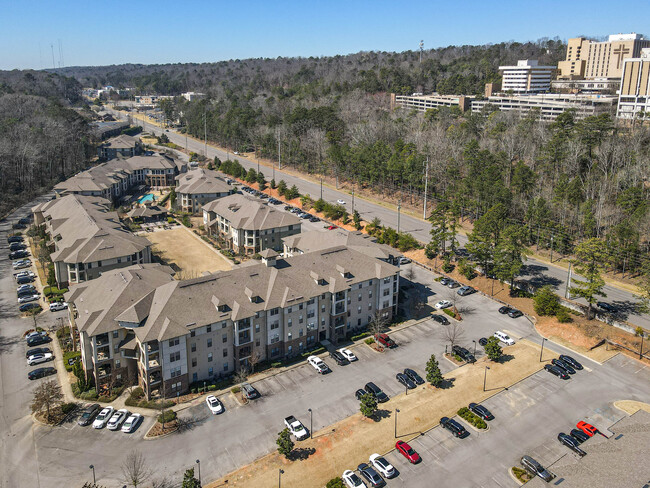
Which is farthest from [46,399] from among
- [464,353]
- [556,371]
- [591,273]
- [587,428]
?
[591,273]

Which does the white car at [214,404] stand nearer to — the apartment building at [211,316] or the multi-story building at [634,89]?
the apartment building at [211,316]

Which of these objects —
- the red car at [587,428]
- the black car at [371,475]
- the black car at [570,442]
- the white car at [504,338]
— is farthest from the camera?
the white car at [504,338]

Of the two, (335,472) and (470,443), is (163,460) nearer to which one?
(335,472)

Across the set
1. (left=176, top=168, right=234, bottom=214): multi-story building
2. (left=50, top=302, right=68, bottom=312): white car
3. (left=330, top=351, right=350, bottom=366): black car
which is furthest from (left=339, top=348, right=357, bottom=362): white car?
(left=176, top=168, right=234, bottom=214): multi-story building

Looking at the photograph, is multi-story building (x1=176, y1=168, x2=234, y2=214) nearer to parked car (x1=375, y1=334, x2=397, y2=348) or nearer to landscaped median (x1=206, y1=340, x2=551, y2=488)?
parked car (x1=375, y1=334, x2=397, y2=348)

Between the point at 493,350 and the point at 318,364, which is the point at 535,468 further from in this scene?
the point at 318,364

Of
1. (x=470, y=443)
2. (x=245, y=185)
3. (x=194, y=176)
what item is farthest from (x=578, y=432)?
(x=245, y=185)

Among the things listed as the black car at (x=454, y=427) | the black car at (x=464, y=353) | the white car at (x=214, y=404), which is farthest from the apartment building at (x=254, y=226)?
the black car at (x=454, y=427)
